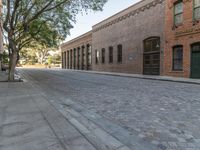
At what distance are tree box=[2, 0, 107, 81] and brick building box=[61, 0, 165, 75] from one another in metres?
9.25

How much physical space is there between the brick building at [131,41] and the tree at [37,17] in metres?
9.25

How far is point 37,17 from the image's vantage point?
747 inches

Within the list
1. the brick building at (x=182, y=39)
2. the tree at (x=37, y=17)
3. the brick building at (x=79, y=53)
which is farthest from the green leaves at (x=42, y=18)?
the brick building at (x=79, y=53)

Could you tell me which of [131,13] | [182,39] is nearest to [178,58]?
[182,39]

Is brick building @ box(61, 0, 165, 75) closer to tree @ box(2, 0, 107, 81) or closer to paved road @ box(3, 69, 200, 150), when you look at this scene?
tree @ box(2, 0, 107, 81)

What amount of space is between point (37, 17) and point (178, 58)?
12746 millimetres

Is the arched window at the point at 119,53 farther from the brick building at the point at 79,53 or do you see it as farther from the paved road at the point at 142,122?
the paved road at the point at 142,122

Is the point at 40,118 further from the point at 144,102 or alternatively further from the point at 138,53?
the point at 138,53

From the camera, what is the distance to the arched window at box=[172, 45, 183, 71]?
2302cm

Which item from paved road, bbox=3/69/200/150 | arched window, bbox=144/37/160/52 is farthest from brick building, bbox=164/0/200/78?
paved road, bbox=3/69/200/150

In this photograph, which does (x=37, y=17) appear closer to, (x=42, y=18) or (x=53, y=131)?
(x=42, y=18)

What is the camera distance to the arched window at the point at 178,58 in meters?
23.0

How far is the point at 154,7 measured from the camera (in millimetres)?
26781

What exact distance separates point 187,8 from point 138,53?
906cm
